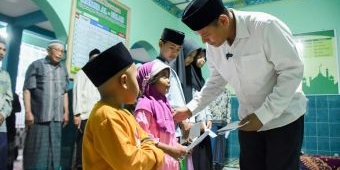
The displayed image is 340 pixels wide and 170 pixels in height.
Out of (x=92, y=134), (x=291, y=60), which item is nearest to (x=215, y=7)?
(x=291, y=60)

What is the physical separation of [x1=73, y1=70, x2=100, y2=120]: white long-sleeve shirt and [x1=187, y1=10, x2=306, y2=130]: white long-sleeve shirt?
1875 millimetres

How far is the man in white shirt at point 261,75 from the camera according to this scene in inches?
44.1

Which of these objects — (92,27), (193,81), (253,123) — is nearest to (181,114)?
(253,123)

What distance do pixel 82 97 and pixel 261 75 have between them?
6.92 feet

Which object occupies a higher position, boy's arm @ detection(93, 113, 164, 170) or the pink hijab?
the pink hijab

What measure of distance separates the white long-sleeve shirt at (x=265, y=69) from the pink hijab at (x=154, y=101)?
397 mm

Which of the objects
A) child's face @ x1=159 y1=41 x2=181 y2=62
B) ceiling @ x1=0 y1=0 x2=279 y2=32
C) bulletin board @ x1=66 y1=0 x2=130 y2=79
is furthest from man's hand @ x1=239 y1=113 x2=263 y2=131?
ceiling @ x1=0 y1=0 x2=279 y2=32

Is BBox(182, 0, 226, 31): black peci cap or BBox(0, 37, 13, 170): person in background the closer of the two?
BBox(182, 0, 226, 31): black peci cap

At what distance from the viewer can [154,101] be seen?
61.1 inches

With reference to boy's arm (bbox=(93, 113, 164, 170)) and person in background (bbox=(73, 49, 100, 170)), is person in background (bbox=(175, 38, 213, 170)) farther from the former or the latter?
boy's arm (bbox=(93, 113, 164, 170))

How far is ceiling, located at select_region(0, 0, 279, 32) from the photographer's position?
4.89 meters

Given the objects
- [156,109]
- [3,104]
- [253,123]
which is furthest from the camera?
[3,104]

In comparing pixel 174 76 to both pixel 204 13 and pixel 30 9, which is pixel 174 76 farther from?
pixel 30 9

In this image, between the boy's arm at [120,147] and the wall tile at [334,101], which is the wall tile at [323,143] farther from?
the boy's arm at [120,147]
